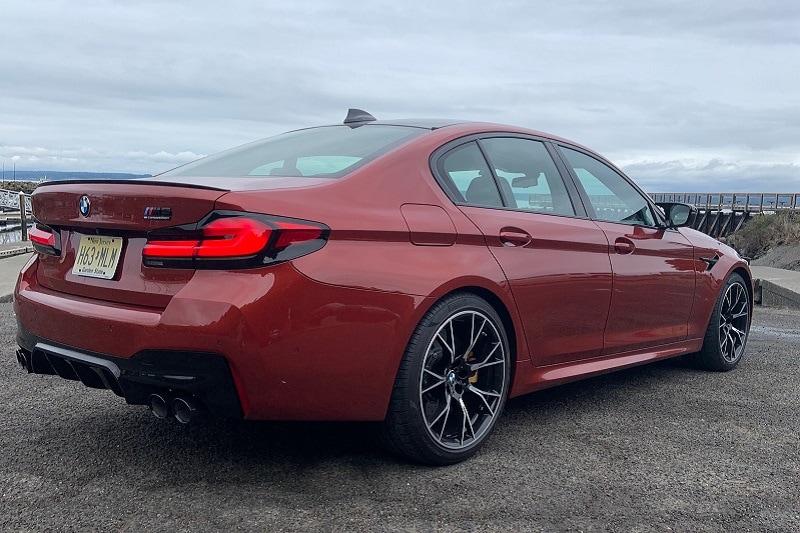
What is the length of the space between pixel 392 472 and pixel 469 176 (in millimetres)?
1318

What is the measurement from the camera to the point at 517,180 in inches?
149

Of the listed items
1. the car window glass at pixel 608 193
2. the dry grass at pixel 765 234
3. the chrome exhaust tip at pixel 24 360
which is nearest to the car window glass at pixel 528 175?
the car window glass at pixel 608 193

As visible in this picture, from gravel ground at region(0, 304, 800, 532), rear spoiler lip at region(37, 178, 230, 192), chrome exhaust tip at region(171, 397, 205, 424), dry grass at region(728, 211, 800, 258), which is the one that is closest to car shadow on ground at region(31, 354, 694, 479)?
gravel ground at region(0, 304, 800, 532)

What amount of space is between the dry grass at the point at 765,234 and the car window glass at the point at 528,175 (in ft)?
74.2

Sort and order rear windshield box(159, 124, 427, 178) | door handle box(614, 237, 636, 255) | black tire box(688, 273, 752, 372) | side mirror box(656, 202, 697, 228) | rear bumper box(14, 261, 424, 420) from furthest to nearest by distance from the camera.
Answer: black tire box(688, 273, 752, 372), side mirror box(656, 202, 697, 228), door handle box(614, 237, 636, 255), rear windshield box(159, 124, 427, 178), rear bumper box(14, 261, 424, 420)

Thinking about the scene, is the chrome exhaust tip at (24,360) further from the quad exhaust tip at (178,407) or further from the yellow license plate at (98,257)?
the quad exhaust tip at (178,407)

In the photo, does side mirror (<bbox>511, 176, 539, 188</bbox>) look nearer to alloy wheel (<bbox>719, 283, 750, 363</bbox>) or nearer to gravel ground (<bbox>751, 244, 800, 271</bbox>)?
Result: alloy wheel (<bbox>719, 283, 750, 363</bbox>)

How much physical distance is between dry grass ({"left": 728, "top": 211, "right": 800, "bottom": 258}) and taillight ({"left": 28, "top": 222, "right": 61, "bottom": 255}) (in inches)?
964

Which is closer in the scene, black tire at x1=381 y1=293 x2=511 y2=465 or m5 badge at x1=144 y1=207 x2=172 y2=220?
m5 badge at x1=144 y1=207 x2=172 y2=220

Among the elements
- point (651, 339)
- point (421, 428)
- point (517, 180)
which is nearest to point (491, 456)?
point (421, 428)

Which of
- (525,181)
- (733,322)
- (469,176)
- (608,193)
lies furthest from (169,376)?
(733,322)

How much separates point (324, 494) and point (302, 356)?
1.69 feet

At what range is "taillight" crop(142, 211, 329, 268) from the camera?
2617 millimetres

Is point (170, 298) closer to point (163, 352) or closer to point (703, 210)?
point (163, 352)
